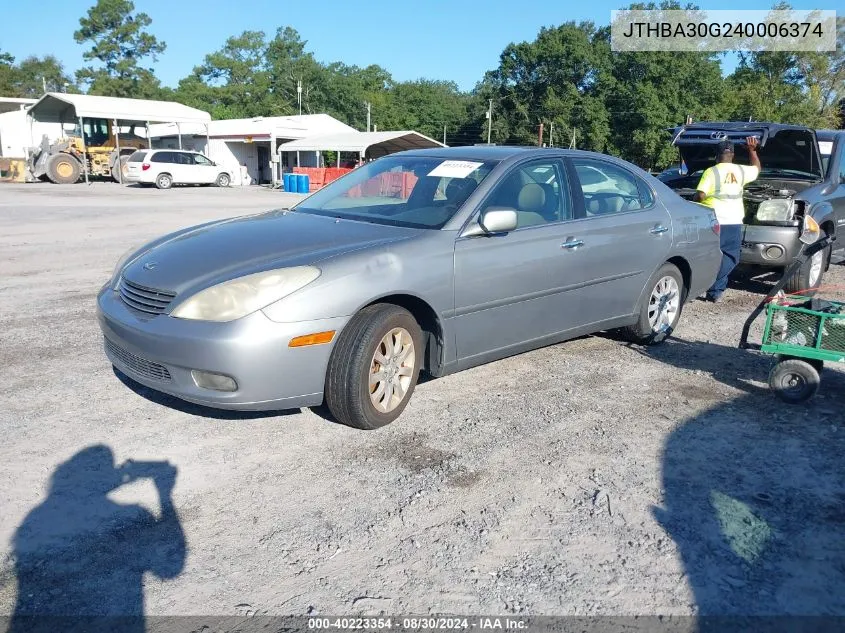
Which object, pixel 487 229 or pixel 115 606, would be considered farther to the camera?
pixel 487 229

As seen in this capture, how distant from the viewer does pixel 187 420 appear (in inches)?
159

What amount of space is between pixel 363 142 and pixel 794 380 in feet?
95.2

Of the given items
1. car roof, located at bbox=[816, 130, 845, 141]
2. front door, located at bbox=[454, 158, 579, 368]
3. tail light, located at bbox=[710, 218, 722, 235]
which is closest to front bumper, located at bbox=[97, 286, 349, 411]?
front door, located at bbox=[454, 158, 579, 368]

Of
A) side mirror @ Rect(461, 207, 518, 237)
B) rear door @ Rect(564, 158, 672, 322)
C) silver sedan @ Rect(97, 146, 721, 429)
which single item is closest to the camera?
silver sedan @ Rect(97, 146, 721, 429)

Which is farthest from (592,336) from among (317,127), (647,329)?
(317,127)

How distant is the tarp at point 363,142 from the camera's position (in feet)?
105

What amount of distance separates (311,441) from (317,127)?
37522mm

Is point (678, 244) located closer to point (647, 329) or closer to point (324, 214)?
point (647, 329)

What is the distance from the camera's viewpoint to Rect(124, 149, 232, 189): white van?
29.3m

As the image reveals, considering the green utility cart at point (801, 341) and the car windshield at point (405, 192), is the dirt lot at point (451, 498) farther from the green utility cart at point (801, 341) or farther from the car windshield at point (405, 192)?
the car windshield at point (405, 192)

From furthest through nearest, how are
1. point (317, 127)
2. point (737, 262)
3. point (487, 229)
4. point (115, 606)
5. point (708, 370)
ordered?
1. point (317, 127)
2. point (737, 262)
3. point (708, 370)
4. point (487, 229)
5. point (115, 606)

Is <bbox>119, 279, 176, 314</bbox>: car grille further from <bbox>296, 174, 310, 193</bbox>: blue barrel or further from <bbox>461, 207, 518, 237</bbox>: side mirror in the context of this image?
<bbox>296, 174, 310, 193</bbox>: blue barrel

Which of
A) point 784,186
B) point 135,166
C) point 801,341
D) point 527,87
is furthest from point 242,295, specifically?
point 527,87

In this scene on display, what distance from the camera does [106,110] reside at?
32719 millimetres
